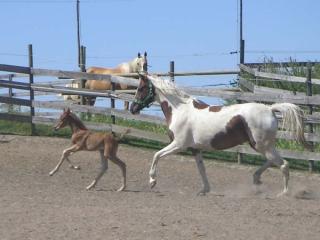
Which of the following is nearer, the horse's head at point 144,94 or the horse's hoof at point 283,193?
the horse's hoof at point 283,193

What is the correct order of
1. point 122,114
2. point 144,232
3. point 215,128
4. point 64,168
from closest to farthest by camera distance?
point 144,232 → point 215,128 → point 64,168 → point 122,114

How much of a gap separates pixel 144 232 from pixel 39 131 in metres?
11.4

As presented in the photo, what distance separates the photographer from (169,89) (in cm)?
1320

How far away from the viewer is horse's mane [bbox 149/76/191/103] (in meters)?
13.1

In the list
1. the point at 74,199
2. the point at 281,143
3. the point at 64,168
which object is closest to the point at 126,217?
the point at 74,199

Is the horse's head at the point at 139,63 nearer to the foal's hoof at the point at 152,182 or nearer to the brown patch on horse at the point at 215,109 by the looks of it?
the brown patch on horse at the point at 215,109

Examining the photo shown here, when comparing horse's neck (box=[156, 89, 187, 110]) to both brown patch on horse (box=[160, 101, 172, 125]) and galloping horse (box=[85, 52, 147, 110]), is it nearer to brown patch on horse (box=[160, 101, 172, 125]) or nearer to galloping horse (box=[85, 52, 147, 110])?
brown patch on horse (box=[160, 101, 172, 125])

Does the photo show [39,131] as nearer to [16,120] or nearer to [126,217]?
[16,120]

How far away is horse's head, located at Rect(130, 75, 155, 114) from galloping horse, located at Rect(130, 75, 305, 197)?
537 millimetres

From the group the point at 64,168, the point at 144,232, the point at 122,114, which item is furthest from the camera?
the point at 122,114

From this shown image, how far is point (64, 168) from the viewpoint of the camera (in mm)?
14820

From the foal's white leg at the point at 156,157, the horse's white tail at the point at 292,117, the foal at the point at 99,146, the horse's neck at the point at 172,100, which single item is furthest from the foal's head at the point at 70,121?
the horse's white tail at the point at 292,117

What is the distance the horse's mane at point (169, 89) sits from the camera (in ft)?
42.8

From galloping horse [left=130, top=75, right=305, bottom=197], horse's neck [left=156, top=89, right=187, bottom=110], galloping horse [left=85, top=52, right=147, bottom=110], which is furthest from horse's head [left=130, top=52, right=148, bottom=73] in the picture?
galloping horse [left=130, top=75, right=305, bottom=197]
